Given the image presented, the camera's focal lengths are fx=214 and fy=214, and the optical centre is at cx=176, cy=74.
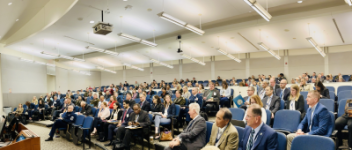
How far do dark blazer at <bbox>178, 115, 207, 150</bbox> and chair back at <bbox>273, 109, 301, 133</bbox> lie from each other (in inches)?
50.8

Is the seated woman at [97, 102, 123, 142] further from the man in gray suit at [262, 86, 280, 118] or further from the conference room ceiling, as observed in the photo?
the man in gray suit at [262, 86, 280, 118]

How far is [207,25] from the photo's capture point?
9625 mm

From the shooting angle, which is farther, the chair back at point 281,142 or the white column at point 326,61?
the white column at point 326,61

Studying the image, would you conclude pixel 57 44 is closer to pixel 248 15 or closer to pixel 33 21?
pixel 33 21

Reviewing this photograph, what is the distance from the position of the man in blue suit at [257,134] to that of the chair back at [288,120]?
1.28 meters

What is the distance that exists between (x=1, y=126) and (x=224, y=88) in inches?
227

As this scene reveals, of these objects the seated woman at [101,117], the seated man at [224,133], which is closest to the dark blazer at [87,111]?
the seated woman at [101,117]

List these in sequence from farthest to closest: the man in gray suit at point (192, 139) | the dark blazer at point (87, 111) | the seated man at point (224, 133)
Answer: the dark blazer at point (87, 111)
the man in gray suit at point (192, 139)
the seated man at point (224, 133)

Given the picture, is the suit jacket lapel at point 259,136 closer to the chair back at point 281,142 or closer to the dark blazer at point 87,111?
the chair back at point 281,142

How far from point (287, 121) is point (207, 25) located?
6969 mm

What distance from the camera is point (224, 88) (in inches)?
280

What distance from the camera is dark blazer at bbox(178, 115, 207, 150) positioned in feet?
9.60

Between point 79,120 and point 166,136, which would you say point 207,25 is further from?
point 79,120

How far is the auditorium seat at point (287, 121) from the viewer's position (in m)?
3.22
